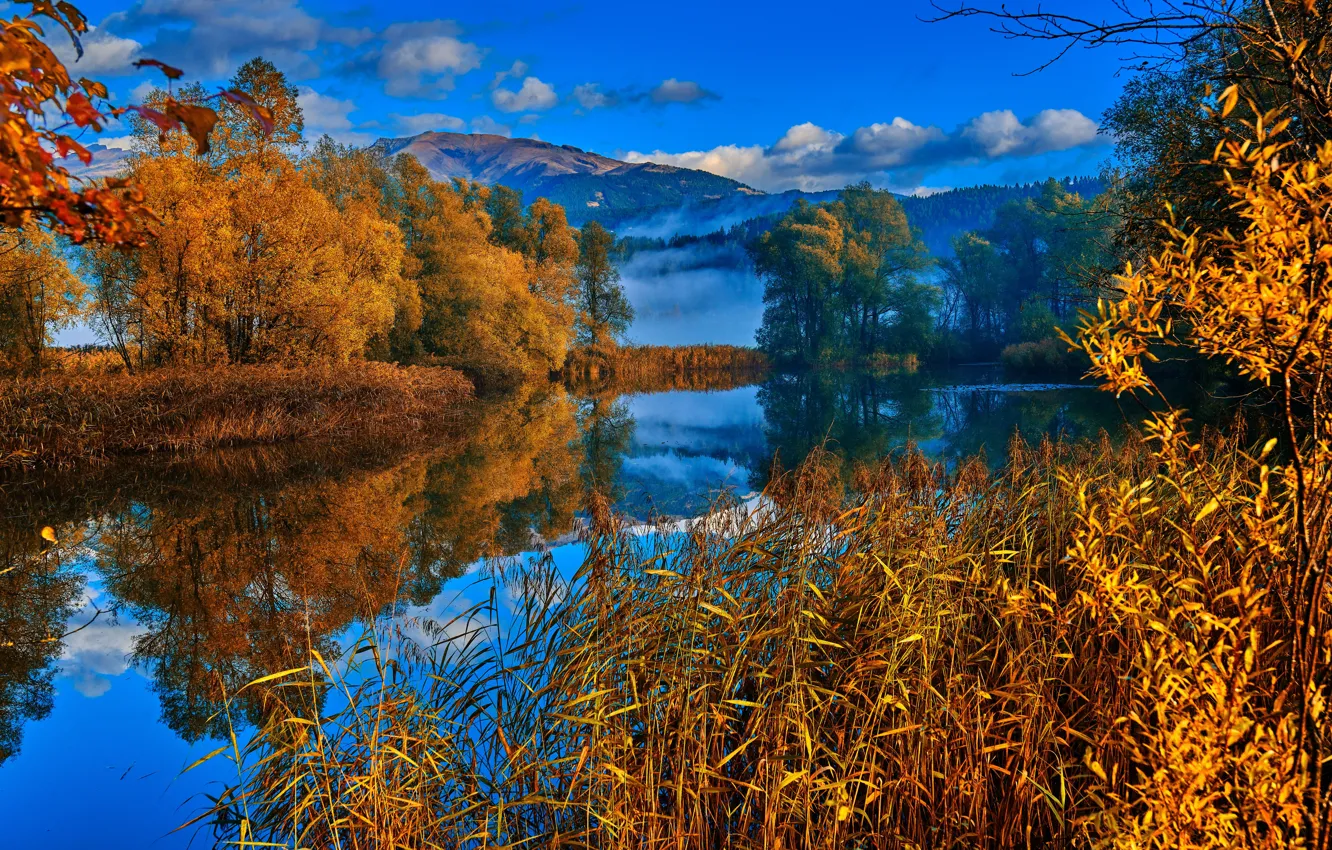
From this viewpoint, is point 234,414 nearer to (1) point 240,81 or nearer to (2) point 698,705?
(1) point 240,81

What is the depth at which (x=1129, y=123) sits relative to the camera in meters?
18.5

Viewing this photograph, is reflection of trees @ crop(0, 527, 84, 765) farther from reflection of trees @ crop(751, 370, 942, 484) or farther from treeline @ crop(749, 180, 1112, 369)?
treeline @ crop(749, 180, 1112, 369)

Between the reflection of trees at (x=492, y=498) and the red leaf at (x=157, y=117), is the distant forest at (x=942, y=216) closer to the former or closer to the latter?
the reflection of trees at (x=492, y=498)

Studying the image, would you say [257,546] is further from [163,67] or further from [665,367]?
[665,367]

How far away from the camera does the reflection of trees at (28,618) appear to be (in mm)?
6812

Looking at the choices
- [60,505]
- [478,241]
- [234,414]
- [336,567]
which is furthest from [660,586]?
[478,241]

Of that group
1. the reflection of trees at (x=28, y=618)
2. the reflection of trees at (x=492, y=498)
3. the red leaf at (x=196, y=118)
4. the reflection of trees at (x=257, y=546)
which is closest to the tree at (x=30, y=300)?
the reflection of trees at (x=257, y=546)

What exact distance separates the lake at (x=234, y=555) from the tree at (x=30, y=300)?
32.4 ft

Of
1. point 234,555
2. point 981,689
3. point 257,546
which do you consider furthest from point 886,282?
point 981,689

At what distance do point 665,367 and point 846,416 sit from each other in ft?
99.1

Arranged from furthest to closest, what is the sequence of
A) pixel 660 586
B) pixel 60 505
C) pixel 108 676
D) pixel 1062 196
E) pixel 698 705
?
pixel 1062 196
pixel 60 505
pixel 108 676
pixel 660 586
pixel 698 705

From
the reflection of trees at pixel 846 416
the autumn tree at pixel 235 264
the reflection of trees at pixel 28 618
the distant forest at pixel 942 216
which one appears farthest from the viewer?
the distant forest at pixel 942 216

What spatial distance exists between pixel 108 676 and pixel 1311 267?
30.4 ft

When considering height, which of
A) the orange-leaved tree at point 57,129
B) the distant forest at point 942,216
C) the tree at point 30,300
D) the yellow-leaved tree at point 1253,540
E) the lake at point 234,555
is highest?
the distant forest at point 942,216
